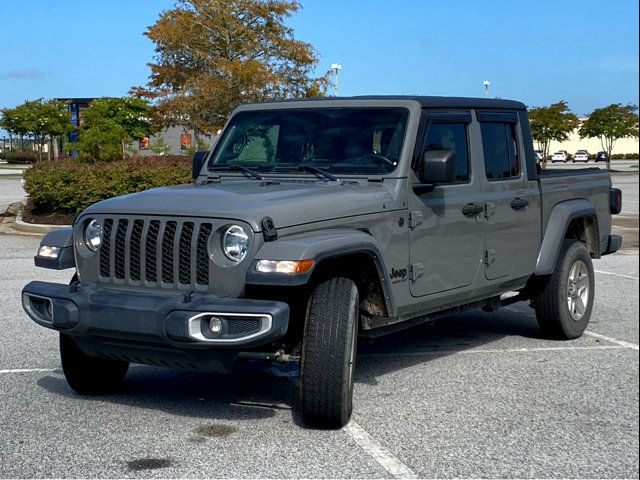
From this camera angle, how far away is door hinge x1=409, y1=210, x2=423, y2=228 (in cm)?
632

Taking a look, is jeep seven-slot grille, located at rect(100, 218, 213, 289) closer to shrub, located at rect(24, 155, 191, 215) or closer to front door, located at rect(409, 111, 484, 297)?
front door, located at rect(409, 111, 484, 297)

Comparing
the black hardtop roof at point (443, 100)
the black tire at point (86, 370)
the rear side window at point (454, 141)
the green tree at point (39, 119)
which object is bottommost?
the black tire at point (86, 370)

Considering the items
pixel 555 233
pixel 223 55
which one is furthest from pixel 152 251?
pixel 223 55

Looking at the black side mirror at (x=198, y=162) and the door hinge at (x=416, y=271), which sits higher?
the black side mirror at (x=198, y=162)

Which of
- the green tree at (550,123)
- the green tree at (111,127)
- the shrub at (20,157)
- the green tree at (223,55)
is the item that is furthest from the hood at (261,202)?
the shrub at (20,157)

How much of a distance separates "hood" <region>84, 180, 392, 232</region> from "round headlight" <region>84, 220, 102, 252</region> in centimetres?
9

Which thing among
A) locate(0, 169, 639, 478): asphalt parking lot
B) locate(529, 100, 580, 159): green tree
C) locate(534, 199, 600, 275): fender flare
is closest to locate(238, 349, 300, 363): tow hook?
locate(0, 169, 639, 478): asphalt parking lot

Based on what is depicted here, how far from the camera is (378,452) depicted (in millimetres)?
5184

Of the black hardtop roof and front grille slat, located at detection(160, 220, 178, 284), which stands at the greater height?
the black hardtop roof

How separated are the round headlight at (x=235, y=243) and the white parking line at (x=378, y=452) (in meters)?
1.19

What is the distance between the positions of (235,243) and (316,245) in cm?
46

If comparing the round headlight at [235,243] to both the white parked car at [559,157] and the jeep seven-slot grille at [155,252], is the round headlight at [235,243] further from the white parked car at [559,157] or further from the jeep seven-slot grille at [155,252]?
the white parked car at [559,157]

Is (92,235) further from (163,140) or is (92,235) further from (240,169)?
(163,140)

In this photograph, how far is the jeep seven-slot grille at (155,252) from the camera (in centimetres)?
546
